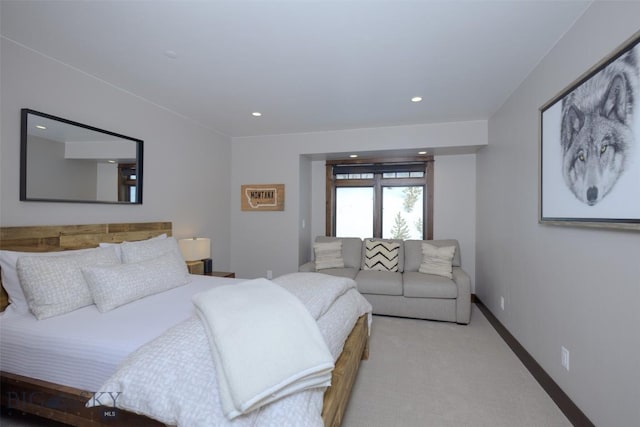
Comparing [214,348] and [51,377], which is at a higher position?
[214,348]

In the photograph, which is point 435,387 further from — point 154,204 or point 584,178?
point 154,204

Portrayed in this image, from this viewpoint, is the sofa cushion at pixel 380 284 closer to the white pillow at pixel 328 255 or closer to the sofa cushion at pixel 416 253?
the sofa cushion at pixel 416 253

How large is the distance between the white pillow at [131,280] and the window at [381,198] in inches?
110

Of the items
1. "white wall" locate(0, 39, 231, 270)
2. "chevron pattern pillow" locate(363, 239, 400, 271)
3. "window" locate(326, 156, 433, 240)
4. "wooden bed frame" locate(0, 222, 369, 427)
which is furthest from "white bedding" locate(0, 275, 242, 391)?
"window" locate(326, 156, 433, 240)

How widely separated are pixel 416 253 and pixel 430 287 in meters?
0.76

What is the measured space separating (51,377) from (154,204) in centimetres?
187

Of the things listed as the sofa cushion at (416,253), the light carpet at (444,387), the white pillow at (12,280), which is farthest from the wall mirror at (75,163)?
the sofa cushion at (416,253)

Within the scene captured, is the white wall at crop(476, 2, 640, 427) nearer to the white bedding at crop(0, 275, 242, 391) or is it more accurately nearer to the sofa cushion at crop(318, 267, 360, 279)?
the sofa cushion at crop(318, 267, 360, 279)

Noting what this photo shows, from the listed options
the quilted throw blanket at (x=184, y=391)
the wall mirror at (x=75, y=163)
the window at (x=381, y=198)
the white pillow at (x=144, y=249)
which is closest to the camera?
the quilted throw blanket at (x=184, y=391)

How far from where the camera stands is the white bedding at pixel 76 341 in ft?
4.48

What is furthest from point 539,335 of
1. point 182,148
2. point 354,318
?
point 182,148

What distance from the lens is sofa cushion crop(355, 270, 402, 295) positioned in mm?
3330

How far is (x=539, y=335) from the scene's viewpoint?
2.09 m

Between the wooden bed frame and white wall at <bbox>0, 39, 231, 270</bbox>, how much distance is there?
4.6 inches
